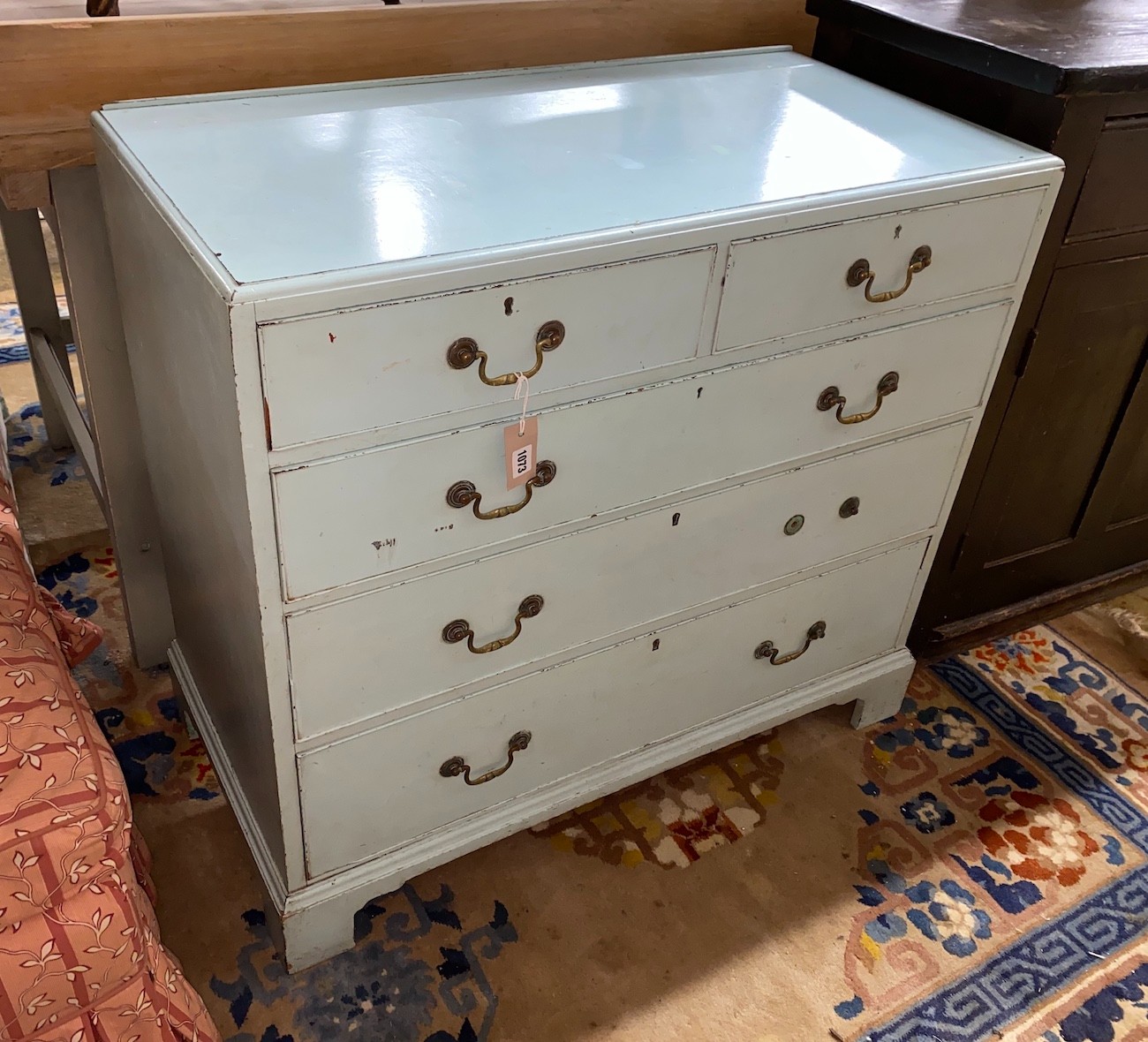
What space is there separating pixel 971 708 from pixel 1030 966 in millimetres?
512

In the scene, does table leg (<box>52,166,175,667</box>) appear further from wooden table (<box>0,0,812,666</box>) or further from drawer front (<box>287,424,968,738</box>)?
drawer front (<box>287,424,968,738</box>)

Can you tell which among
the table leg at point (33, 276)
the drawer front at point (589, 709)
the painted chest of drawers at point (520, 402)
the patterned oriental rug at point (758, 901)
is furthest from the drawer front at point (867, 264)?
the table leg at point (33, 276)

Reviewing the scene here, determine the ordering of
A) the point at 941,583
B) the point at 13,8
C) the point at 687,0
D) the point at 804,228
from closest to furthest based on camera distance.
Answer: the point at 804,228 → the point at 13,8 → the point at 687,0 → the point at 941,583

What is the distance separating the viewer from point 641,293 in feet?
3.54

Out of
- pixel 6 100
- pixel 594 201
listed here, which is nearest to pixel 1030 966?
pixel 594 201

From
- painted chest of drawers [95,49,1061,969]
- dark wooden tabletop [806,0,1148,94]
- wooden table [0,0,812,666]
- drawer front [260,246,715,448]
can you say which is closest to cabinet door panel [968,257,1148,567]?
painted chest of drawers [95,49,1061,969]

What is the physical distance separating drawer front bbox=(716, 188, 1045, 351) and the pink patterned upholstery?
2.58ft

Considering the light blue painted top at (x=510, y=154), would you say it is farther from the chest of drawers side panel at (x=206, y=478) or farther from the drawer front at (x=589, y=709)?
the drawer front at (x=589, y=709)

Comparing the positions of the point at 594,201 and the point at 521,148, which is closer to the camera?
the point at 594,201

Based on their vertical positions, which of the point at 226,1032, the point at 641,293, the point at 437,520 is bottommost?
the point at 226,1032

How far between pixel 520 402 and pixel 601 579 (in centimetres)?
30

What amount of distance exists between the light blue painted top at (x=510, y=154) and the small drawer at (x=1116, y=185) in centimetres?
16

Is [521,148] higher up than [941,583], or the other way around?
[521,148]

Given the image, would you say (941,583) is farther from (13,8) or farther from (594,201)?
(13,8)
